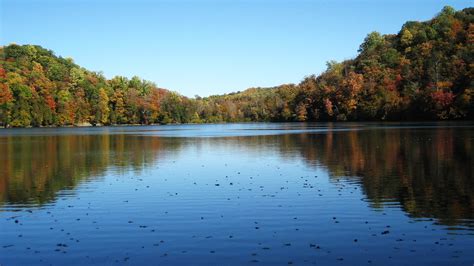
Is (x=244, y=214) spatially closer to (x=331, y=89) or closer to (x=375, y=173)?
(x=375, y=173)

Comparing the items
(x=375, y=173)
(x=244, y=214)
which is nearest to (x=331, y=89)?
(x=375, y=173)

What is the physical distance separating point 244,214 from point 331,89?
462 feet

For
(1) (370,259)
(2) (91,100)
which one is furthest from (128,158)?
(2) (91,100)

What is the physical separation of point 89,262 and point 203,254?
2.30m

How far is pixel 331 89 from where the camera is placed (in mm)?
152500

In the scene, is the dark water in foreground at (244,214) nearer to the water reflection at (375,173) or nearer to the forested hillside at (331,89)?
the water reflection at (375,173)

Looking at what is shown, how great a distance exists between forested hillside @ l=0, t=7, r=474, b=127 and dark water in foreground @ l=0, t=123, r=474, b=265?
8753cm

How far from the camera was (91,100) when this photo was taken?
163750mm

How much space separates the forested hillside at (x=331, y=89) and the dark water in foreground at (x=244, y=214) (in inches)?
3446

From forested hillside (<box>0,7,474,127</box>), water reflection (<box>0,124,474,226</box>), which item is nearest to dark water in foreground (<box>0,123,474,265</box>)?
water reflection (<box>0,124,474,226</box>)

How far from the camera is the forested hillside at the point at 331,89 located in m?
115

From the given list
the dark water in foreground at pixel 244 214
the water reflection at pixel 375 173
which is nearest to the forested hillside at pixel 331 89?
the water reflection at pixel 375 173

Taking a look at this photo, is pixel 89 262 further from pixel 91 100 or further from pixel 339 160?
pixel 91 100

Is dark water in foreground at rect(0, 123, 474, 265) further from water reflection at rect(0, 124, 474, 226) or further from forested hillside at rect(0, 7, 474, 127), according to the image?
forested hillside at rect(0, 7, 474, 127)
